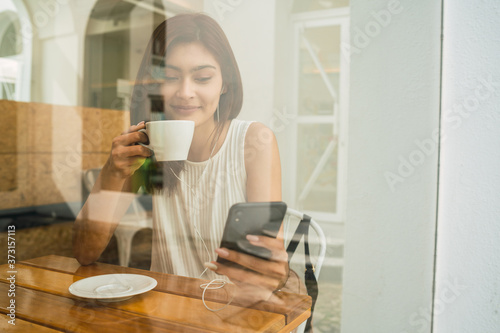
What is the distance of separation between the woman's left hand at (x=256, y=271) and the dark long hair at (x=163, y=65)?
Result: 0.83 feet

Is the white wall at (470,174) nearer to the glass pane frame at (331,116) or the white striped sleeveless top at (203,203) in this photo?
the glass pane frame at (331,116)

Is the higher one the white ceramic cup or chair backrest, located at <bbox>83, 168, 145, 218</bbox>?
the white ceramic cup

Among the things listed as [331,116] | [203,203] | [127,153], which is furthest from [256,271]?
[331,116]

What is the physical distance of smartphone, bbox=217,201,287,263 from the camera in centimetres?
97

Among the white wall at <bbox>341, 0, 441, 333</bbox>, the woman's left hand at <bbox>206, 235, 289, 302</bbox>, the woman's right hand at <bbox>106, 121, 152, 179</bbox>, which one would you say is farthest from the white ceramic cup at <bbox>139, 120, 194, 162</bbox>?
the white wall at <bbox>341, 0, 441, 333</bbox>

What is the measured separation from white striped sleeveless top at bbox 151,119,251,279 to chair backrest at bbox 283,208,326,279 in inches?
6.5

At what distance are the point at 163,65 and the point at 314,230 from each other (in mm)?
655

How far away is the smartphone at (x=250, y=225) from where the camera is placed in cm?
97

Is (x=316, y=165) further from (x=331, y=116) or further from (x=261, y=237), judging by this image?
(x=261, y=237)

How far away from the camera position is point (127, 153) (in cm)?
95

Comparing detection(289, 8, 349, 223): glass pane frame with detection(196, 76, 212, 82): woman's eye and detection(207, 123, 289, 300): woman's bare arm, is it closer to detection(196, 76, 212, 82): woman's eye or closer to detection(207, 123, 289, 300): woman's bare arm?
detection(207, 123, 289, 300): woman's bare arm

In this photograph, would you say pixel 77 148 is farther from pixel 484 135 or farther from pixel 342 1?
pixel 484 135

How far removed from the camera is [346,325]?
1.36m

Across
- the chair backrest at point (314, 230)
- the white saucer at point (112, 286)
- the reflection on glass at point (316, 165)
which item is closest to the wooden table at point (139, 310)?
the white saucer at point (112, 286)
